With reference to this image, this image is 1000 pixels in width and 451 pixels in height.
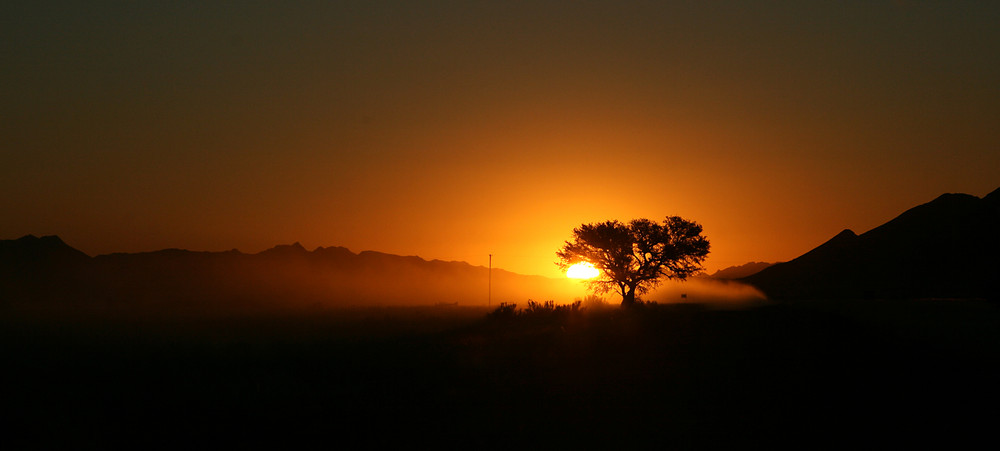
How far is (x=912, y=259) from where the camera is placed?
88.1 m

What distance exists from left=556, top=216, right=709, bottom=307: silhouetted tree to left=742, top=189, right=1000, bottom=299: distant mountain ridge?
27674mm

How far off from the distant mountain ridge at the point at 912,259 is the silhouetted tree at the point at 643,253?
27.7m

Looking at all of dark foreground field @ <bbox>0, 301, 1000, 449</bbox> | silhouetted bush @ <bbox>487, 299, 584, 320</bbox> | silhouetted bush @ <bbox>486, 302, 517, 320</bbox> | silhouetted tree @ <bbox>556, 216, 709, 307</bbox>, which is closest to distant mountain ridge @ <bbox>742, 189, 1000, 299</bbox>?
silhouetted tree @ <bbox>556, 216, 709, 307</bbox>

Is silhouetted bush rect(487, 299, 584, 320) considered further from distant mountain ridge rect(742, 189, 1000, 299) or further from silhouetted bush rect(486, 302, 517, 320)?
distant mountain ridge rect(742, 189, 1000, 299)

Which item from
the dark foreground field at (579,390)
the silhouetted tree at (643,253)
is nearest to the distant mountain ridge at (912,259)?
the silhouetted tree at (643,253)

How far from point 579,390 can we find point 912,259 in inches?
3388

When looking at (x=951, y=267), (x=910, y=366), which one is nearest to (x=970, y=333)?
(x=910, y=366)

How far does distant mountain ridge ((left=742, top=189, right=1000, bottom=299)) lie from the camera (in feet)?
262

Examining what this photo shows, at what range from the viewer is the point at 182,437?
18250 mm

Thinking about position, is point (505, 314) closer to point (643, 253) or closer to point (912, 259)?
point (643, 253)

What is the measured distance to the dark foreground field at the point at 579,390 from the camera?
17312 mm

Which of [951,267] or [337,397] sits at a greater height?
[951,267]

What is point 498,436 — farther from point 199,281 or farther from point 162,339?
point 199,281

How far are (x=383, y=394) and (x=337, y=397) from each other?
1.59 meters
